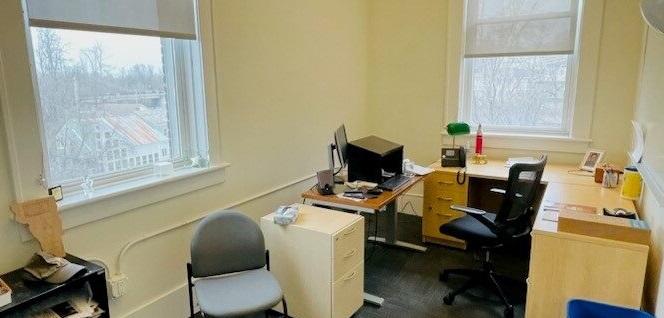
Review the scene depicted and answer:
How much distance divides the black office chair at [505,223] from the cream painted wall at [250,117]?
1380 millimetres

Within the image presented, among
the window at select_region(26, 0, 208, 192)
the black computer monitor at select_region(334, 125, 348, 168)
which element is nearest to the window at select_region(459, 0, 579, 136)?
the black computer monitor at select_region(334, 125, 348, 168)

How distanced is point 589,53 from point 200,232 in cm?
330

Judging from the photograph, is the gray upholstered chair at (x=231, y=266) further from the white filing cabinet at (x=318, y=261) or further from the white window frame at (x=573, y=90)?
the white window frame at (x=573, y=90)

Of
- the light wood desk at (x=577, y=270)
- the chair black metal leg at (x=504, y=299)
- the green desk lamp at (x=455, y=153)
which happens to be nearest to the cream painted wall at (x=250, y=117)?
the green desk lamp at (x=455, y=153)

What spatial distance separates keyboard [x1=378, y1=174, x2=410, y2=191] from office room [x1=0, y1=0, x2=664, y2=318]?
23 millimetres

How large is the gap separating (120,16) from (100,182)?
2.76ft

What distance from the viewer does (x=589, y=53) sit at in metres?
3.41

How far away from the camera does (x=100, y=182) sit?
214cm

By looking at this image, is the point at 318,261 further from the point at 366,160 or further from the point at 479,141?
the point at 479,141

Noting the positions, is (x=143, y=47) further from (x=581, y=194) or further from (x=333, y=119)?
(x=581, y=194)

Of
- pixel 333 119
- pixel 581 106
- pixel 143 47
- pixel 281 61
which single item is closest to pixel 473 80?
pixel 581 106

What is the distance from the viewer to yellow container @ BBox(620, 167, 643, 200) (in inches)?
101

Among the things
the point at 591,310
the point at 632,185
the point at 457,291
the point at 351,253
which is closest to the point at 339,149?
the point at 351,253

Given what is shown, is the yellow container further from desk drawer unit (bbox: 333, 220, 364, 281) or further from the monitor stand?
the monitor stand
